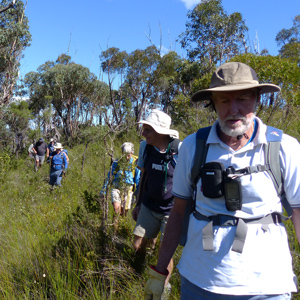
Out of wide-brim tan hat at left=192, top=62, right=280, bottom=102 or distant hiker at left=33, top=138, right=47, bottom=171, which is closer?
wide-brim tan hat at left=192, top=62, right=280, bottom=102

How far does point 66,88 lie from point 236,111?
25307 mm

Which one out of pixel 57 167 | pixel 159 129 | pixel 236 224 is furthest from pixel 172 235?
pixel 57 167

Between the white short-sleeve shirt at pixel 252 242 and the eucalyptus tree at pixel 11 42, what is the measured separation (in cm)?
1769

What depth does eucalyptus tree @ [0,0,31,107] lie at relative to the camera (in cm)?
1723

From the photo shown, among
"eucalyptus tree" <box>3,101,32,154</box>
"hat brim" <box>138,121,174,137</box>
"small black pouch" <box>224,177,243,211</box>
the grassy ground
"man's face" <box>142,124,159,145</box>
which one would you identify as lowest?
the grassy ground

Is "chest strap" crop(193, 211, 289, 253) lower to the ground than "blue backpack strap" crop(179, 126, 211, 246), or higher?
lower

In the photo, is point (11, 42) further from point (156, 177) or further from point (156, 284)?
point (156, 284)

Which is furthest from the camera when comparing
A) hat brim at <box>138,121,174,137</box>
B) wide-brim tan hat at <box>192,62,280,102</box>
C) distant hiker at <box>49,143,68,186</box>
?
distant hiker at <box>49,143,68,186</box>

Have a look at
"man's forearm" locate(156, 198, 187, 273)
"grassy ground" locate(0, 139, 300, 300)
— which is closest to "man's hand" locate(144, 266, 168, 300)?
"man's forearm" locate(156, 198, 187, 273)

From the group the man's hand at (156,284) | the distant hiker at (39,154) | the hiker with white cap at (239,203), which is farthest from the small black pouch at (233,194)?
the distant hiker at (39,154)

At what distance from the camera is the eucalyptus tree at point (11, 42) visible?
17.2 metres

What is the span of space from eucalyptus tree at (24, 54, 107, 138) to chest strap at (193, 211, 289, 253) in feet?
76.8

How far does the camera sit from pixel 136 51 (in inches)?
1006

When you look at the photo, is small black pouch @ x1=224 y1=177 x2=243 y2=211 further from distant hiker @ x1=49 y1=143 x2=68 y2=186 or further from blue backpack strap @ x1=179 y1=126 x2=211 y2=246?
distant hiker @ x1=49 y1=143 x2=68 y2=186
